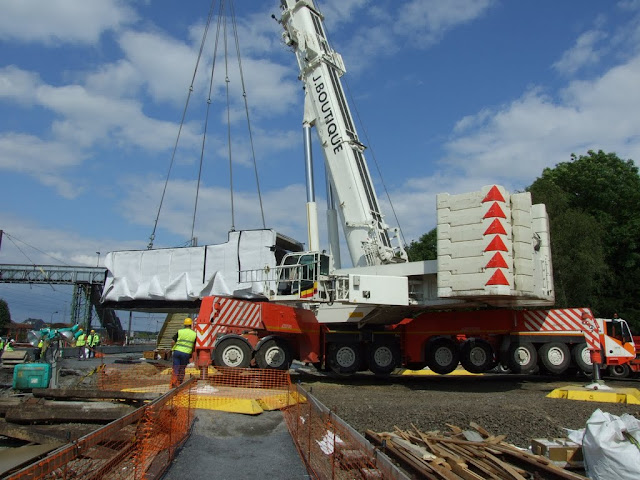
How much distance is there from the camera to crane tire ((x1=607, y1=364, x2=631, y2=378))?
680 inches

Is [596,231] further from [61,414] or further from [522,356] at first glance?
[61,414]

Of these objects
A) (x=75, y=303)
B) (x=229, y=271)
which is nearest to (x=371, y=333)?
(x=229, y=271)

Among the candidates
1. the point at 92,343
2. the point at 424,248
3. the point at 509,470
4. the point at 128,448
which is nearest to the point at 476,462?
the point at 509,470

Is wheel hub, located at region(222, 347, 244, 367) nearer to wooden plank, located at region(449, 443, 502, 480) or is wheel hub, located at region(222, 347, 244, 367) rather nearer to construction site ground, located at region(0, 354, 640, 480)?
construction site ground, located at region(0, 354, 640, 480)

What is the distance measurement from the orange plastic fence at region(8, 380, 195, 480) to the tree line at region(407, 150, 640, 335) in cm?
2269

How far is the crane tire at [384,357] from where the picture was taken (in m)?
14.4

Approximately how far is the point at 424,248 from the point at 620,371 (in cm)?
2494

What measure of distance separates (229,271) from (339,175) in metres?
15.5

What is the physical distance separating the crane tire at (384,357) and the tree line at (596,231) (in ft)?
46.2

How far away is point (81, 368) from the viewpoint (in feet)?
50.2

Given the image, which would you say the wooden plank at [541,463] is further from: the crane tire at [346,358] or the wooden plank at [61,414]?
the crane tire at [346,358]

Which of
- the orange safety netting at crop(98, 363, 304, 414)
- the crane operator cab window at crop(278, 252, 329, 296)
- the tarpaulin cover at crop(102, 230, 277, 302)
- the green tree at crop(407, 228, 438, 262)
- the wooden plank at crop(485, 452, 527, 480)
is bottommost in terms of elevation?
the wooden plank at crop(485, 452, 527, 480)

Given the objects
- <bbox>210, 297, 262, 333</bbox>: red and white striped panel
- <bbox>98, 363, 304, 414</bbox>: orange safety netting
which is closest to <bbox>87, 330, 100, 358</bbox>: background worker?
<bbox>98, 363, 304, 414</bbox>: orange safety netting

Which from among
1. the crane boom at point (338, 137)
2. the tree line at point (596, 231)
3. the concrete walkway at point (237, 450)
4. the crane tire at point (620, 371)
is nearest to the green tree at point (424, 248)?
the tree line at point (596, 231)
